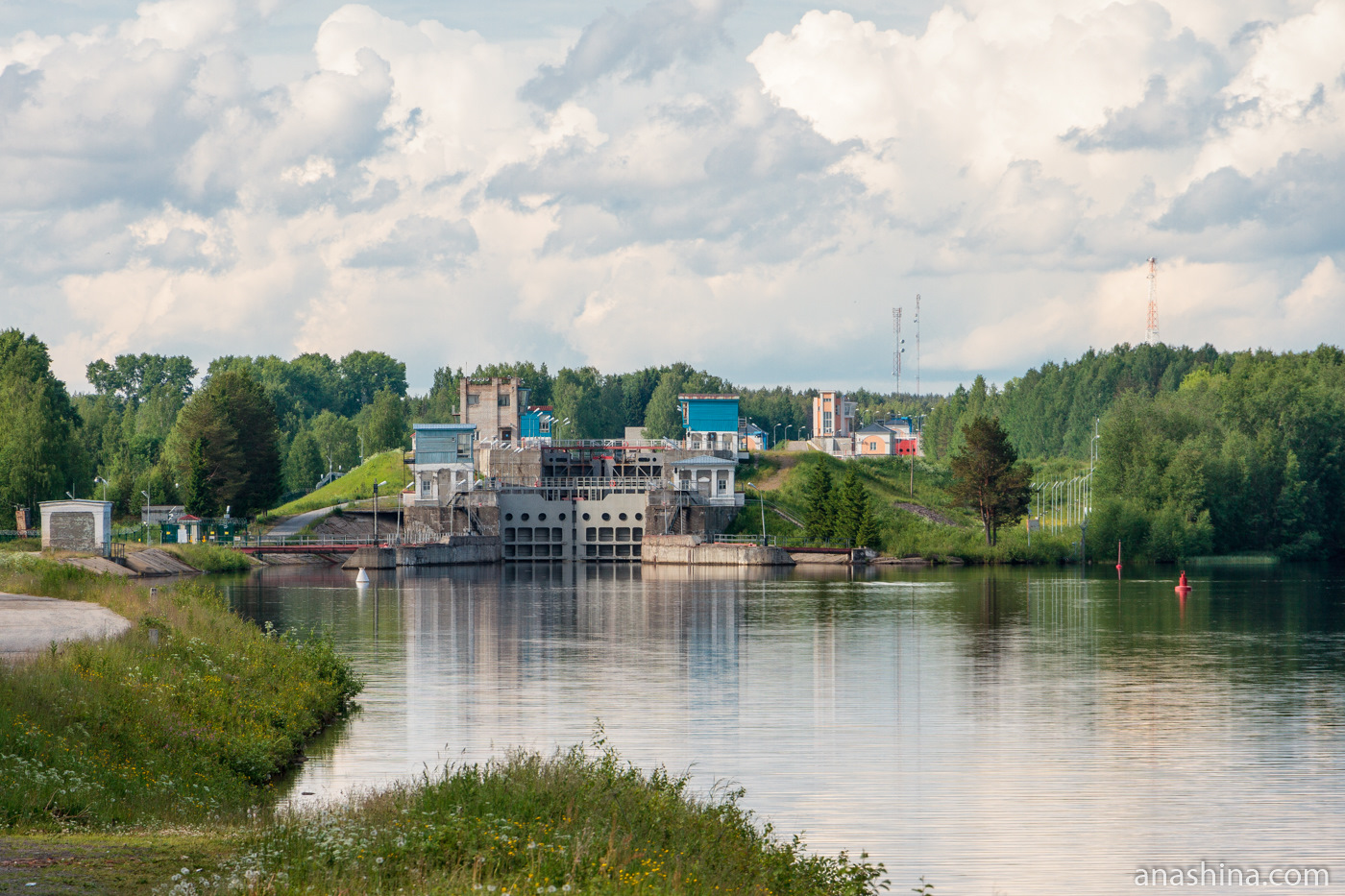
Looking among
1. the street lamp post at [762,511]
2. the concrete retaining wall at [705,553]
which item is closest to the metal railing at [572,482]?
the concrete retaining wall at [705,553]

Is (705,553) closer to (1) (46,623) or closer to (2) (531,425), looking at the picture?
(2) (531,425)

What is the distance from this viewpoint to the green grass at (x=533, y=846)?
1614 centimetres

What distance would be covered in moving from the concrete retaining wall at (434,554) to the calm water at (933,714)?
108 feet

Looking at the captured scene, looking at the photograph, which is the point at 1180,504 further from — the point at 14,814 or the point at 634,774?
the point at 14,814

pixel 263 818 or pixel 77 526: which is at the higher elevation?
pixel 77 526

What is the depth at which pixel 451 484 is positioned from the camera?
132625mm

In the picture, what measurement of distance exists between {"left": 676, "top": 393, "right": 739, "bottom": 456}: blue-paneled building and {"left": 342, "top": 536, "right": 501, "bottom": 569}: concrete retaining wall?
30653 mm

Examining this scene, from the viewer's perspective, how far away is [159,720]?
2684 cm

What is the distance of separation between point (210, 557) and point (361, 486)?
47.8 meters

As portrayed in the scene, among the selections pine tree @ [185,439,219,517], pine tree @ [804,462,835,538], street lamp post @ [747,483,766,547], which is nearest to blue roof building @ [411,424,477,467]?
pine tree @ [185,439,219,517]

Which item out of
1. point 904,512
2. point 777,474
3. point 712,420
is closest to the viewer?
point 904,512

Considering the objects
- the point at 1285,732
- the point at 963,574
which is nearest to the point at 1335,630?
the point at 1285,732

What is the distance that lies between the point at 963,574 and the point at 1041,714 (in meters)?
69.8

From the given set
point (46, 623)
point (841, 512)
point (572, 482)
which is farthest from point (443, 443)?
point (46, 623)
